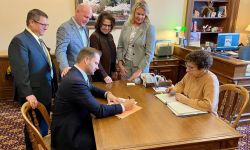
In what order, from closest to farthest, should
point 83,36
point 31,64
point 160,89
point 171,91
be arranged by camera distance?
point 31,64 → point 171,91 → point 160,89 → point 83,36

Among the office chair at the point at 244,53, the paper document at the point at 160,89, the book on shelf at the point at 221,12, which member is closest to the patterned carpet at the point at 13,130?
the paper document at the point at 160,89

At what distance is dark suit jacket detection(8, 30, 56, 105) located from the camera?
1751mm

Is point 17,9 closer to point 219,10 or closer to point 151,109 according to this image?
point 151,109

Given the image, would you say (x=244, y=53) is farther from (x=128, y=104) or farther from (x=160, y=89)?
(x=128, y=104)

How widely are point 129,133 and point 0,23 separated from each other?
3242 mm

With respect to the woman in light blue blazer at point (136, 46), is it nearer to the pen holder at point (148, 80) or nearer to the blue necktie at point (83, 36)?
the pen holder at point (148, 80)

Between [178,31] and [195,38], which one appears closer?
[178,31]

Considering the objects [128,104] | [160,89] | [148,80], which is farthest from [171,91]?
[128,104]

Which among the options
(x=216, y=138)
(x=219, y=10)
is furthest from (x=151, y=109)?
(x=219, y=10)

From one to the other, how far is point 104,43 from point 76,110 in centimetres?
105

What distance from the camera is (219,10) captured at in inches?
177

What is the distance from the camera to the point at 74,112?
5.02 feet

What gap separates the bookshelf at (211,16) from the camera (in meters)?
4.32

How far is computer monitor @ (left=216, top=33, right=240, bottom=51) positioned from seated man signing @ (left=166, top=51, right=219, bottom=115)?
2.68 m
